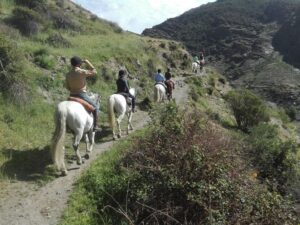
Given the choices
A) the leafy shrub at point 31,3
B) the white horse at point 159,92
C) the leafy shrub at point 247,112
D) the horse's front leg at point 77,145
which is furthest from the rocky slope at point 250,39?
the horse's front leg at point 77,145

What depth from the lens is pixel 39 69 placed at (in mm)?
20188

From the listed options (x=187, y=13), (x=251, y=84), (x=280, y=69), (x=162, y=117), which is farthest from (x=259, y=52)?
(x=162, y=117)

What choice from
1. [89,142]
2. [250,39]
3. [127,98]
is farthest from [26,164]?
[250,39]

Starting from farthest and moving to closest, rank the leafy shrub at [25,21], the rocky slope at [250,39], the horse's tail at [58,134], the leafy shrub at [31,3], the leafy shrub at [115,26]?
the rocky slope at [250,39], the leafy shrub at [115,26], the leafy shrub at [31,3], the leafy shrub at [25,21], the horse's tail at [58,134]

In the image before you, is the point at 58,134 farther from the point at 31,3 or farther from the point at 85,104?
the point at 31,3

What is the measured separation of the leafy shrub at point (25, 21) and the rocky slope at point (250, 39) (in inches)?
1802

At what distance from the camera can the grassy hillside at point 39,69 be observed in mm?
14086

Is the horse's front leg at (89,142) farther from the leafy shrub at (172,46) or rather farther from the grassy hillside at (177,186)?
the leafy shrub at (172,46)

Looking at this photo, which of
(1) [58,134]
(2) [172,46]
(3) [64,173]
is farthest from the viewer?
(2) [172,46]

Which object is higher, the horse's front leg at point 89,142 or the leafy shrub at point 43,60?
the leafy shrub at point 43,60

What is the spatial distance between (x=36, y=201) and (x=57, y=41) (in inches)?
654

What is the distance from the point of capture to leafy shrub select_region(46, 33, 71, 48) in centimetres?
2562

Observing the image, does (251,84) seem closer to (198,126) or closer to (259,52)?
(259,52)

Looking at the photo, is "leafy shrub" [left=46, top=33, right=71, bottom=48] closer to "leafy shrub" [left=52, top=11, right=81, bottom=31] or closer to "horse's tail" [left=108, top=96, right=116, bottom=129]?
"leafy shrub" [left=52, top=11, right=81, bottom=31]
